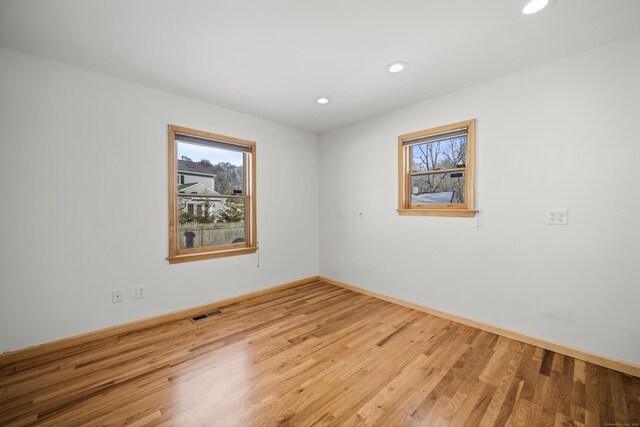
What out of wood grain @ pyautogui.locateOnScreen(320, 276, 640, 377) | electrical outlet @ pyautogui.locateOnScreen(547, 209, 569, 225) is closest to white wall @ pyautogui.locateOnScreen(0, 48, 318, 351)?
wood grain @ pyautogui.locateOnScreen(320, 276, 640, 377)

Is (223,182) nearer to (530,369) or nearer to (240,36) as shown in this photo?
(240,36)

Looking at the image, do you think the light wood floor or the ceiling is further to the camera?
the ceiling

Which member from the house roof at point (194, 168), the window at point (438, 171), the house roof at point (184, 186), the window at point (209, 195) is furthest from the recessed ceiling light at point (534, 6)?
the house roof at point (184, 186)

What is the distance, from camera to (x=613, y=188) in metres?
2.09

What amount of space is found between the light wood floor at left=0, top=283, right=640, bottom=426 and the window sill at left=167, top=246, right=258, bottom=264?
734 millimetres

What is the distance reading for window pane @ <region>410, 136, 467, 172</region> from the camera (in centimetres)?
300

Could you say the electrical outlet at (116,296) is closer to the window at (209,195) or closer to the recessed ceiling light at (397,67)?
the window at (209,195)

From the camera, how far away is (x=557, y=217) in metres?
2.33

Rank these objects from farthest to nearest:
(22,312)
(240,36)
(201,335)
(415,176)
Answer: (415,176) → (201,335) → (22,312) → (240,36)

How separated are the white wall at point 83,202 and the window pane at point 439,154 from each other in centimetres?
257

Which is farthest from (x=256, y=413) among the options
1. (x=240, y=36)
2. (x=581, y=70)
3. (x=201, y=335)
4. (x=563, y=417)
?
(x=581, y=70)

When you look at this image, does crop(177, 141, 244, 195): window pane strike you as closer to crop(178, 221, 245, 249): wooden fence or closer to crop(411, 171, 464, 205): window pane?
crop(178, 221, 245, 249): wooden fence

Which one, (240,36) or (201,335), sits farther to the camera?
(201,335)

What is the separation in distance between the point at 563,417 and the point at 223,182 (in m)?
3.79
